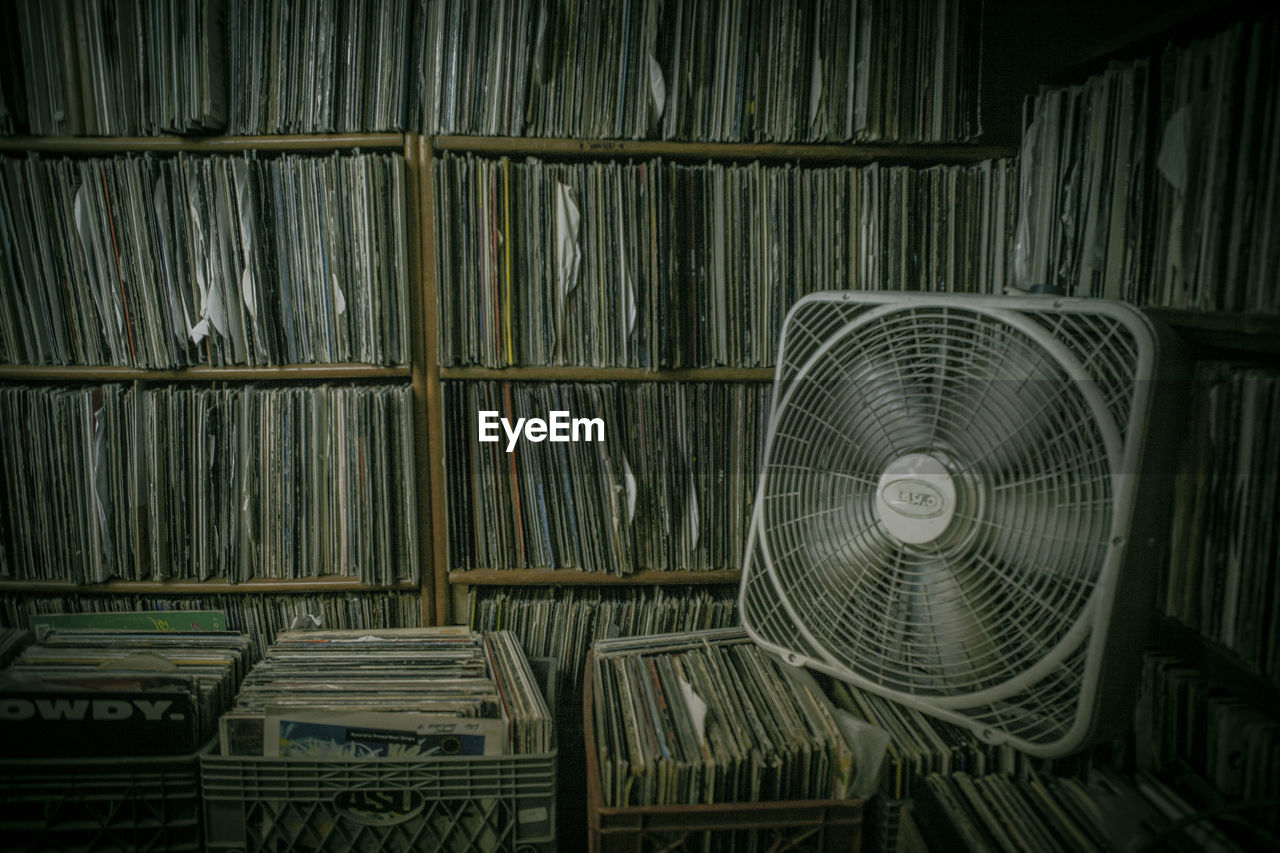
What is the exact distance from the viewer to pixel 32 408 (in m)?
1.55

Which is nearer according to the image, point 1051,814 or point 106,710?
point 1051,814

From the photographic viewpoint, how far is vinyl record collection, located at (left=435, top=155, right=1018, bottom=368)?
4.93ft

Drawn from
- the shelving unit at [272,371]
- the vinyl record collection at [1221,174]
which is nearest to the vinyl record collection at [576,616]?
the shelving unit at [272,371]

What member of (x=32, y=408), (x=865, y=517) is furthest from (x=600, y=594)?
(x=32, y=408)

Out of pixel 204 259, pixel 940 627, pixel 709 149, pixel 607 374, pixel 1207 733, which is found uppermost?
pixel 709 149

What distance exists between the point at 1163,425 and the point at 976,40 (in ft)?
2.89

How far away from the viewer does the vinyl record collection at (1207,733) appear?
942 millimetres

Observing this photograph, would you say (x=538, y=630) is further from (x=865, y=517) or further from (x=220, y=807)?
(x=865, y=517)

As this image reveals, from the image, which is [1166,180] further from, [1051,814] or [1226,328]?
[1051,814]

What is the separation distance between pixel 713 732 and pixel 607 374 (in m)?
0.72

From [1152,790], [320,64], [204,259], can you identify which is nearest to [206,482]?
[204,259]

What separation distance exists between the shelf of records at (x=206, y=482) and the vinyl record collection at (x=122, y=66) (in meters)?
0.54

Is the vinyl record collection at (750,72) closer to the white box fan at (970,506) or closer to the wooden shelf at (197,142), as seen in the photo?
the wooden shelf at (197,142)

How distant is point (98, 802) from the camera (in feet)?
4.13
